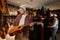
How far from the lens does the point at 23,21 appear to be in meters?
2.28

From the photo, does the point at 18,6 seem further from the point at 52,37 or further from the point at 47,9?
the point at 52,37

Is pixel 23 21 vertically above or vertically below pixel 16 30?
above

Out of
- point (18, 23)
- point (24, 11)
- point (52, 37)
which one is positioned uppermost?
point (24, 11)

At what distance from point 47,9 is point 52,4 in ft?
0.30

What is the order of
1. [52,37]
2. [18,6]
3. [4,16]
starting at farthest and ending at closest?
[4,16] < [18,6] < [52,37]

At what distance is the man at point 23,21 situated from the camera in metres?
2.26

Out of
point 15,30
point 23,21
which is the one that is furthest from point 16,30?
point 23,21

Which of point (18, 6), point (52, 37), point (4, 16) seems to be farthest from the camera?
point (4, 16)

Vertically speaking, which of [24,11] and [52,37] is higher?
[24,11]

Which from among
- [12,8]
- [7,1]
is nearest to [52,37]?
[12,8]

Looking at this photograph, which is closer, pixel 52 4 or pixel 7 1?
pixel 52 4

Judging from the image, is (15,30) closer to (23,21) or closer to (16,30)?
(16,30)

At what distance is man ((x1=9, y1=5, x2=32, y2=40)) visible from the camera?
226 centimetres

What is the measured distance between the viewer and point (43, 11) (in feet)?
7.50
